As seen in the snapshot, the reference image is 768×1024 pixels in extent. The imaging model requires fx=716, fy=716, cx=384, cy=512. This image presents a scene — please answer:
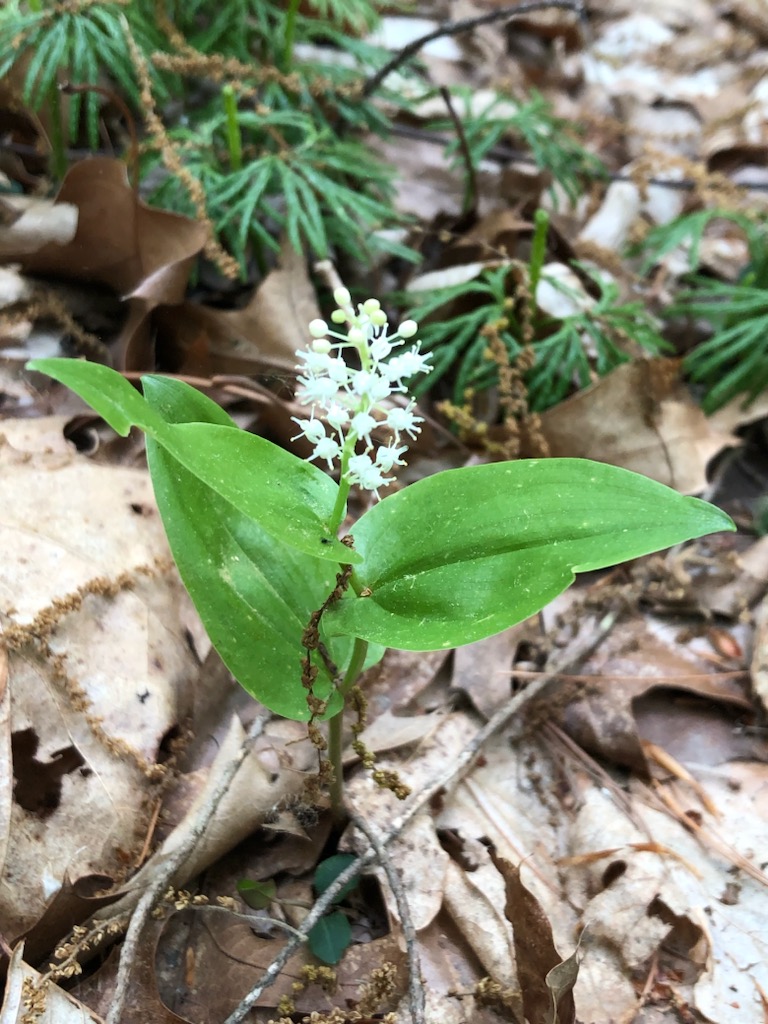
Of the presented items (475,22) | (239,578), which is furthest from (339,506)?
(475,22)

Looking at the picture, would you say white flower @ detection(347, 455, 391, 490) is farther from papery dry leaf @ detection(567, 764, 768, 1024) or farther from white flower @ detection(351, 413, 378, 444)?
papery dry leaf @ detection(567, 764, 768, 1024)

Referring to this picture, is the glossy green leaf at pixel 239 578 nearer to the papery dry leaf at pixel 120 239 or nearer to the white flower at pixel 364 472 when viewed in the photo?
the white flower at pixel 364 472

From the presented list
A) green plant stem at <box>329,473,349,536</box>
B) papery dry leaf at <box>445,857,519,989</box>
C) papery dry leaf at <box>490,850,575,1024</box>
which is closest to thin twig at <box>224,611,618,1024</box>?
papery dry leaf at <box>445,857,519,989</box>

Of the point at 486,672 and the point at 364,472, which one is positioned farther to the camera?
the point at 486,672

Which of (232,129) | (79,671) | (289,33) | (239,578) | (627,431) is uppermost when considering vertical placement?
(289,33)

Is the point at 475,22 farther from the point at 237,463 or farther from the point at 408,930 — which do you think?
the point at 408,930

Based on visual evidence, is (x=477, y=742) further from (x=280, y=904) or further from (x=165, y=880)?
(x=165, y=880)

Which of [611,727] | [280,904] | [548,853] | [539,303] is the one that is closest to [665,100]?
[539,303]
